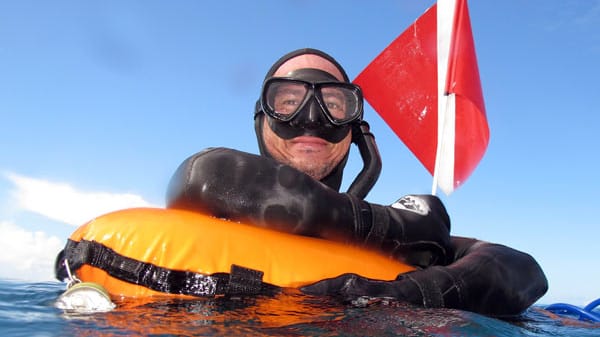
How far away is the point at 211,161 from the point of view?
2.39 meters

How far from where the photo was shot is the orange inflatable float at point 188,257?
6.86 ft

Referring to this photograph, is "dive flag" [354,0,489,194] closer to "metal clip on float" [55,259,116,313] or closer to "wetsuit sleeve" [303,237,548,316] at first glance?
"wetsuit sleeve" [303,237,548,316]

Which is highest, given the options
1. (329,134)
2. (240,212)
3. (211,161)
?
(329,134)

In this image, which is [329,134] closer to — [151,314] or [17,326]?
[151,314]

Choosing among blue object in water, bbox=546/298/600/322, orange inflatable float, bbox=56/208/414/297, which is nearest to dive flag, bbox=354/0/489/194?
blue object in water, bbox=546/298/600/322

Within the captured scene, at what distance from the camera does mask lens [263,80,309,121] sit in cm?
350

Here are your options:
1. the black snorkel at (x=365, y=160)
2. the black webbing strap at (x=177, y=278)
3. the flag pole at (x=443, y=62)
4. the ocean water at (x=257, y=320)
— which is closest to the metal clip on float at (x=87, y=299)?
the ocean water at (x=257, y=320)

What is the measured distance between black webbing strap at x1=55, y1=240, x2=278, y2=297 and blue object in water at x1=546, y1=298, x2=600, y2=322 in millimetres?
2424

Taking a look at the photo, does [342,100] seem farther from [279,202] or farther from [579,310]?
[579,310]

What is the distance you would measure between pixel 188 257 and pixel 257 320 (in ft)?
1.82

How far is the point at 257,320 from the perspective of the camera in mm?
1730

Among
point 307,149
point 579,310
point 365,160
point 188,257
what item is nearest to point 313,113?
point 307,149

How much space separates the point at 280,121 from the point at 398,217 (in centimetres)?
132

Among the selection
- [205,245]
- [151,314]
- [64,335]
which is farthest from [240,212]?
[64,335]
